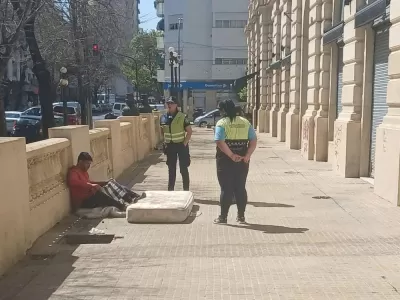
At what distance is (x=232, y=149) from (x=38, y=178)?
258 cm

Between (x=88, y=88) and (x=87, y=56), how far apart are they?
4.53 meters

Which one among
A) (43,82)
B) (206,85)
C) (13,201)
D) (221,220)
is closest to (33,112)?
(43,82)

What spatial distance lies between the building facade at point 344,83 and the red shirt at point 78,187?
15.8 feet

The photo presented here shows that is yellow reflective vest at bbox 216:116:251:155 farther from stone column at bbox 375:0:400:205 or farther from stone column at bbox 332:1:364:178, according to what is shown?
stone column at bbox 332:1:364:178

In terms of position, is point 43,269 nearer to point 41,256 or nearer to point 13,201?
point 41,256

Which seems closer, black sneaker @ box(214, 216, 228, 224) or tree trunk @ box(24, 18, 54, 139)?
black sneaker @ box(214, 216, 228, 224)

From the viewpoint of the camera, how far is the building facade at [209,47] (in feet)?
212

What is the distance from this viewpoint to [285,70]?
880 inches

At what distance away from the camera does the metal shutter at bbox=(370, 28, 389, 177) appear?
35.3 feet

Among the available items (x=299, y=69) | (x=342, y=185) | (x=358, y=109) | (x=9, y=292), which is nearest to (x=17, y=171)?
(x=9, y=292)

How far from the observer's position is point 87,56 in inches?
1020

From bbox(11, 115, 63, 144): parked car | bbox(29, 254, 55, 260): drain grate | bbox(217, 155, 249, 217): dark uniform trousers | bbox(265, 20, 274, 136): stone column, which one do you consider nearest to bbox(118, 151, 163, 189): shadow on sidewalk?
bbox(217, 155, 249, 217): dark uniform trousers

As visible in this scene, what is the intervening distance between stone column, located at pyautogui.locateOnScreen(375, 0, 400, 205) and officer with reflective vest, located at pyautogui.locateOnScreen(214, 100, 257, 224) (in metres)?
2.64

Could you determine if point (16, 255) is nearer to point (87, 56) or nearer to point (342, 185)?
point (342, 185)
